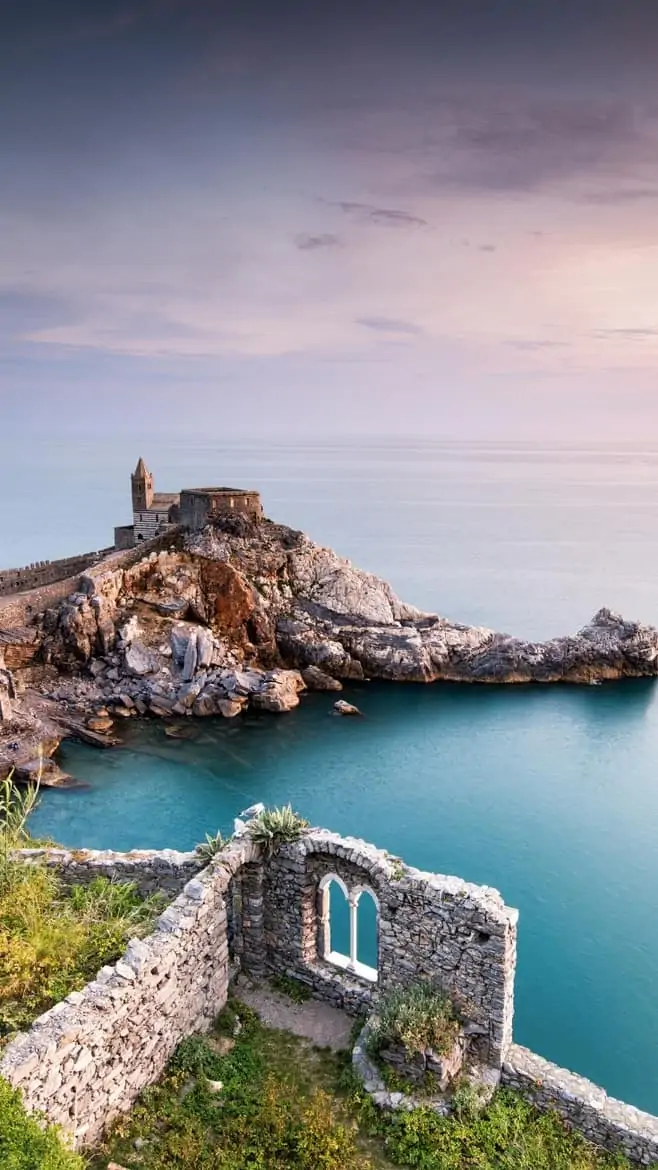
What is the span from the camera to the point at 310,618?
4062 centimetres

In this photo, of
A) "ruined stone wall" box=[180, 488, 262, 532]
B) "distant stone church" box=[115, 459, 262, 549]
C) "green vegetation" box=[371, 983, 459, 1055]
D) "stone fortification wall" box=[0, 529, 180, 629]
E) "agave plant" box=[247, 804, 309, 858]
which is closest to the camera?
"green vegetation" box=[371, 983, 459, 1055]

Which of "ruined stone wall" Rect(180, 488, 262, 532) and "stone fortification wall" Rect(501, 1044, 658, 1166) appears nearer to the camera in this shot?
"stone fortification wall" Rect(501, 1044, 658, 1166)

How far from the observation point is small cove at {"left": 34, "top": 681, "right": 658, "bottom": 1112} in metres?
18.2

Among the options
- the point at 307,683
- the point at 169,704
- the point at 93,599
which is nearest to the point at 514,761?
the point at 307,683

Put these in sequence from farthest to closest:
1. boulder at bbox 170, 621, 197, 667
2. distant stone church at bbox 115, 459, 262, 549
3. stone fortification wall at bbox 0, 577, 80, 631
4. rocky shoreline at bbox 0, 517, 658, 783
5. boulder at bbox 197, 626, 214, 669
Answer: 1. distant stone church at bbox 115, 459, 262, 549
2. stone fortification wall at bbox 0, 577, 80, 631
3. boulder at bbox 170, 621, 197, 667
4. boulder at bbox 197, 626, 214, 669
5. rocky shoreline at bbox 0, 517, 658, 783

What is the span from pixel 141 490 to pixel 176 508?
2910 millimetres

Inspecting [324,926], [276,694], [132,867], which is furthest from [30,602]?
[324,926]

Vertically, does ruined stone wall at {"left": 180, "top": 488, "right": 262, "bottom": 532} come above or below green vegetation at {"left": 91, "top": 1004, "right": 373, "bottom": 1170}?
above

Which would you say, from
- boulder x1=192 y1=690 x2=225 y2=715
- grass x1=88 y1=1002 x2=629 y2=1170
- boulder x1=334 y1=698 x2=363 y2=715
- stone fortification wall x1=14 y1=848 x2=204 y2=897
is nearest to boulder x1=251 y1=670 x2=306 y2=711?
boulder x1=192 y1=690 x2=225 y2=715

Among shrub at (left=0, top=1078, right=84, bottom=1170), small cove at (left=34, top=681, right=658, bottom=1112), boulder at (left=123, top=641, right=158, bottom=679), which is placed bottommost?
small cove at (left=34, top=681, right=658, bottom=1112)

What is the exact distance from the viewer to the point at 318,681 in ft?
127

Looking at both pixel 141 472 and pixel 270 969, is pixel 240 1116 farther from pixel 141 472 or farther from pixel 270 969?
Answer: pixel 141 472

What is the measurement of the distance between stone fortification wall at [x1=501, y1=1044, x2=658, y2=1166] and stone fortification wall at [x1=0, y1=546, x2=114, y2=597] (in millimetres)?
37141

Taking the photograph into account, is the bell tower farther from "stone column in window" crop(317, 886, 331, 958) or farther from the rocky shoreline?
"stone column in window" crop(317, 886, 331, 958)
